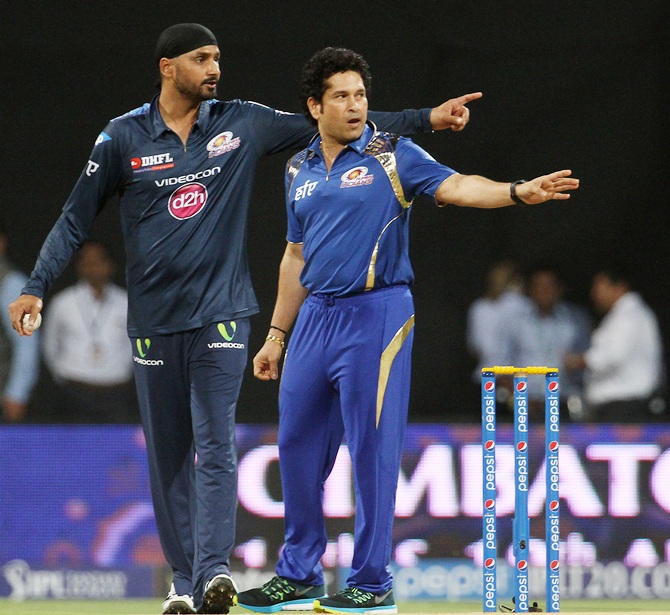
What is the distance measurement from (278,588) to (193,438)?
0.61 m

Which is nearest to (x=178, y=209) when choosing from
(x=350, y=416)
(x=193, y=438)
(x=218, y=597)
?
(x=193, y=438)

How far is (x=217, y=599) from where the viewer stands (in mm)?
4309

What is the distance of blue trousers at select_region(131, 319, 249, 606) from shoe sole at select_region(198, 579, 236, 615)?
120 mm

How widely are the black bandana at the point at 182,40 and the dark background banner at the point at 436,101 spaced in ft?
14.1

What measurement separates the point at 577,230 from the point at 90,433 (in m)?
3.84

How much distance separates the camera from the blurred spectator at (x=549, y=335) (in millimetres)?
8531

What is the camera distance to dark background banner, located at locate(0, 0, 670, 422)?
905 centimetres

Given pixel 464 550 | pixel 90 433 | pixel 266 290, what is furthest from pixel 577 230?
pixel 90 433

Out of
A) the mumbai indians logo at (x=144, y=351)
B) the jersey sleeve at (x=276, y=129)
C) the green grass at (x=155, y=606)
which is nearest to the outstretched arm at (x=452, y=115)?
the jersey sleeve at (x=276, y=129)

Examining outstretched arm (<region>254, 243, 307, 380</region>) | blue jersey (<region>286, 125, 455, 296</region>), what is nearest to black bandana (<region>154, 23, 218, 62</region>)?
blue jersey (<region>286, 125, 455, 296</region>)

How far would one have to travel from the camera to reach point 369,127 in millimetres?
4559

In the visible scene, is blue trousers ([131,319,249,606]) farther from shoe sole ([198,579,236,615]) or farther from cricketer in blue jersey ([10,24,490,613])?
shoe sole ([198,579,236,615])

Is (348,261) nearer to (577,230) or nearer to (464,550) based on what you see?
(464,550)

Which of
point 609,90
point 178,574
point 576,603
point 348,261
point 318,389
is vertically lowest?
point 576,603
